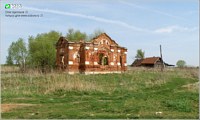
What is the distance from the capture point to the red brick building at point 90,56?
34.3 metres

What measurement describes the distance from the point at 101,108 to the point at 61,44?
2574cm

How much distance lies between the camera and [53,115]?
9.55 metres

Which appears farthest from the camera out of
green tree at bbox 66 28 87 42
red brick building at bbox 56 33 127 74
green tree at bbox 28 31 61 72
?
green tree at bbox 66 28 87 42

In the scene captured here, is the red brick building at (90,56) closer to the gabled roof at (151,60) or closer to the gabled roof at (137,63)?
the gabled roof at (151,60)

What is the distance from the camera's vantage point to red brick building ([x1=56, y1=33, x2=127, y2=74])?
34.3 metres

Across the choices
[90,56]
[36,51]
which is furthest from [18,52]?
[90,56]

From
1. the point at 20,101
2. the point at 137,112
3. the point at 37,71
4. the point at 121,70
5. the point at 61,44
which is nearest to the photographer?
the point at 137,112

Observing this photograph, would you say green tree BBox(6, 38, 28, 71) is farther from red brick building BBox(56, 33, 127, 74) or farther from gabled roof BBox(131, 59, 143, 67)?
gabled roof BBox(131, 59, 143, 67)

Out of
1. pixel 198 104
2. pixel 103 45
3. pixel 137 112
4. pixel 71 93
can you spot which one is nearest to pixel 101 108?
pixel 137 112

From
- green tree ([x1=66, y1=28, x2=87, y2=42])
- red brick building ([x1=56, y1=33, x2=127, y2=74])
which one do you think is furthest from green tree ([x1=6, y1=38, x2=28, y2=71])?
red brick building ([x1=56, y1=33, x2=127, y2=74])

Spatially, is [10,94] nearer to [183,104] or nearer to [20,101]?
[20,101]

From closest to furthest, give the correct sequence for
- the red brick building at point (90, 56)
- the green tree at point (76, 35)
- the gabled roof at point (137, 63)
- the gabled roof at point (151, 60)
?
the red brick building at point (90, 56) → the green tree at point (76, 35) → the gabled roof at point (151, 60) → the gabled roof at point (137, 63)

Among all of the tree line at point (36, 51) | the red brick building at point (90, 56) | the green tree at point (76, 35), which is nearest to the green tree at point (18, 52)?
the tree line at point (36, 51)

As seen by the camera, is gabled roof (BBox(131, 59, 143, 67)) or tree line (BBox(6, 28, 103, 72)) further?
gabled roof (BBox(131, 59, 143, 67))
